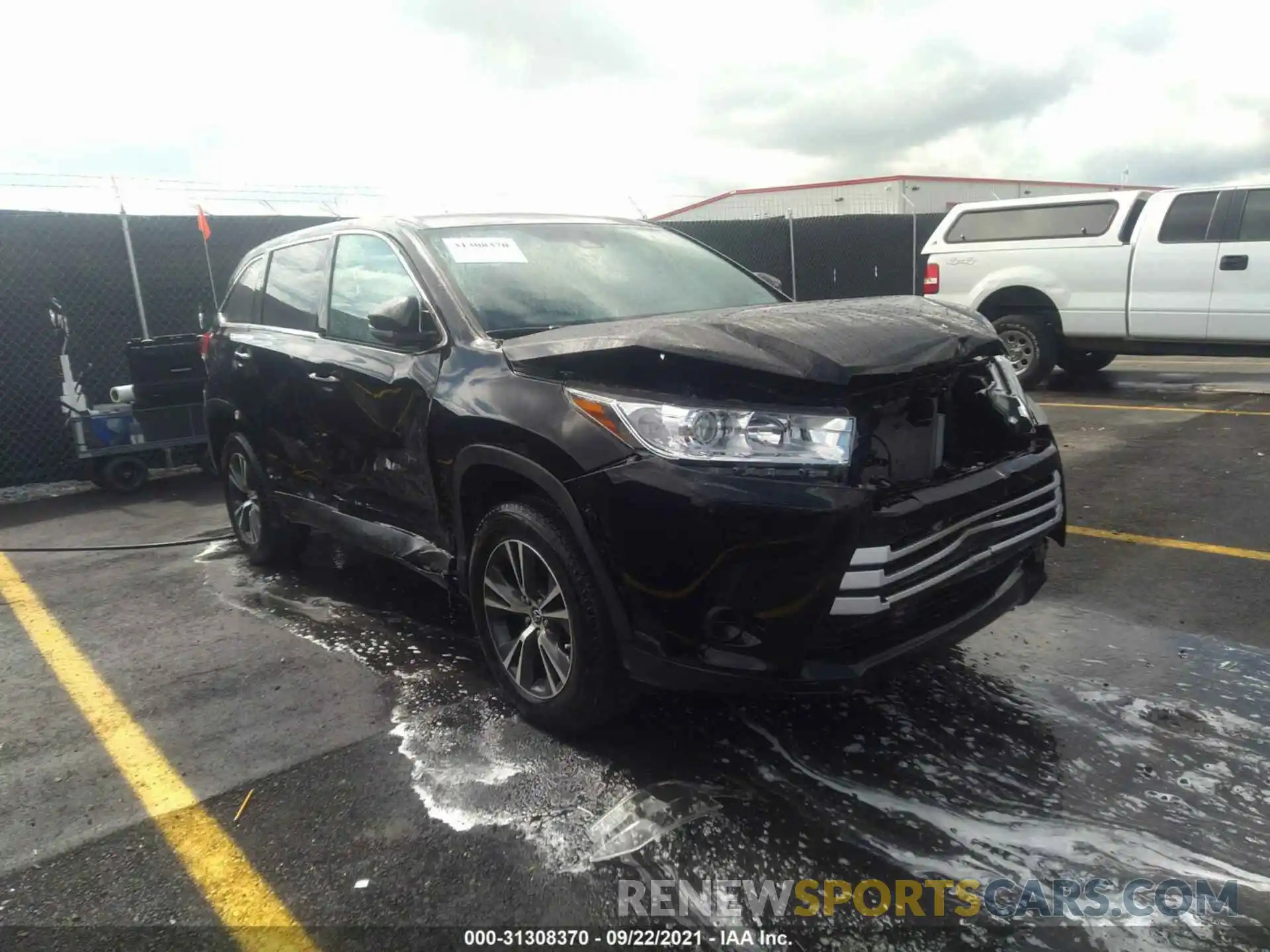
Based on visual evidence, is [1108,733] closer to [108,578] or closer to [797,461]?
[797,461]

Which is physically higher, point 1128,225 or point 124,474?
point 1128,225

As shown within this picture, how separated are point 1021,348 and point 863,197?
19.6 metres

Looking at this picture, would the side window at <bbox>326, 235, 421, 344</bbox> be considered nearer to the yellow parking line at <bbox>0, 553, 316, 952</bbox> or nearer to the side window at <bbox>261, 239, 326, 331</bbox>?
the side window at <bbox>261, 239, 326, 331</bbox>

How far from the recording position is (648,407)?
2680mm

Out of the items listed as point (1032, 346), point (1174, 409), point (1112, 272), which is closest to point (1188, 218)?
Result: point (1112, 272)

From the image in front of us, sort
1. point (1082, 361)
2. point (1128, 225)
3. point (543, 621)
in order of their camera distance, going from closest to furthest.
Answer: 1. point (543, 621)
2. point (1128, 225)
3. point (1082, 361)

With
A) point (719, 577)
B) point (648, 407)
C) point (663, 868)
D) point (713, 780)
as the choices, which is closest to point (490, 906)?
point (663, 868)

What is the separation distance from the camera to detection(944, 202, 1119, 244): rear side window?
32.8ft

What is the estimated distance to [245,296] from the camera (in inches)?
210

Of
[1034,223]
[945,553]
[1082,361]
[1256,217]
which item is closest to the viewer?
[945,553]

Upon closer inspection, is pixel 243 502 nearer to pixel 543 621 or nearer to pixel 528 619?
pixel 528 619

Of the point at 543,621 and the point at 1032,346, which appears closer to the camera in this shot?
the point at 543,621

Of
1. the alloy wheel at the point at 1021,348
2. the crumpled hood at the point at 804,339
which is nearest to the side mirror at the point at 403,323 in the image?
the crumpled hood at the point at 804,339

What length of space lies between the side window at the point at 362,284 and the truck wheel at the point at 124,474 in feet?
15.5
